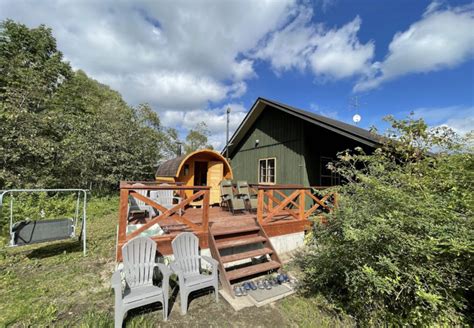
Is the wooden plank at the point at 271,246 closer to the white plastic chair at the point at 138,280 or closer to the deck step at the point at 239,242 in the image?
the deck step at the point at 239,242

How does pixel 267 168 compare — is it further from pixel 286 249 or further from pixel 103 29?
pixel 103 29

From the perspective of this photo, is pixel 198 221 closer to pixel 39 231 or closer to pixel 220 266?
pixel 220 266

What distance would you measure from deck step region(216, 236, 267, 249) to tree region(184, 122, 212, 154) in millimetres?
23594

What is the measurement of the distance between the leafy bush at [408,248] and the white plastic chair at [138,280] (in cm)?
239

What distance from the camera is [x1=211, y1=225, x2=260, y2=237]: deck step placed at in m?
3.86

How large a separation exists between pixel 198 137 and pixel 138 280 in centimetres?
2496

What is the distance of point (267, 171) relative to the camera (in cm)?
928

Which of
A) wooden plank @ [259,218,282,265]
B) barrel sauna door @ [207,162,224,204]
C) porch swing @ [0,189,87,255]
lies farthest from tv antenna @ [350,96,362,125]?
porch swing @ [0,189,87,255]

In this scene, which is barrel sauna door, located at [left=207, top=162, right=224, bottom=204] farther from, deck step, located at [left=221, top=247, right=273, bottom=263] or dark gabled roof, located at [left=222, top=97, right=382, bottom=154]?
deck step, located at [left=221, top=247, right=273, bottom=263]

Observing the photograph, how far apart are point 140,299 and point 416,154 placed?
571cm

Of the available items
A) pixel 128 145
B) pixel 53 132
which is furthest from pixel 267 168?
pixel 53 132

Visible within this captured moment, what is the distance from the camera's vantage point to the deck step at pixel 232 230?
12.7ft

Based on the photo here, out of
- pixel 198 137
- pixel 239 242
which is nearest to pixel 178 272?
pixel 239 242

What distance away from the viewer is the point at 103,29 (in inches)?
262
